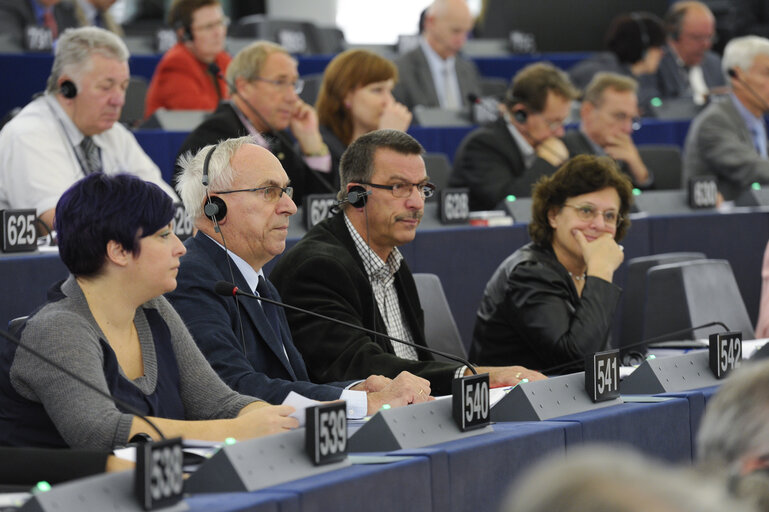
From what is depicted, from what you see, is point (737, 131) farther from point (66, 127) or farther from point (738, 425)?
point (738, 425)

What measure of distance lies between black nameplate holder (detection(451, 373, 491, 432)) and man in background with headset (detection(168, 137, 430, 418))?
28 centimetres

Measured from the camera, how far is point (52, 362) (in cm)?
171

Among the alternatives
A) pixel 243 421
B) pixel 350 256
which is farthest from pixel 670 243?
pixel 243 421

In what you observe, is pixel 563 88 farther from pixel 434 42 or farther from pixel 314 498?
pixel 314 498

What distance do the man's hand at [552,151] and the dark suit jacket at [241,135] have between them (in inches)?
36.1

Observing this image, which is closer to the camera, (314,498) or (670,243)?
(314,498)

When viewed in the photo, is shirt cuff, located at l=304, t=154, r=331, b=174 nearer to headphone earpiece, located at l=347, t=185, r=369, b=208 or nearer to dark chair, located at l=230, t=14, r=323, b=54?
headphone earpiece, located at l=347, t=185, r=369, b=208

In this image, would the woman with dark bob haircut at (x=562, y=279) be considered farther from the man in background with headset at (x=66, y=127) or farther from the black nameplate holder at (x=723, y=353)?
the man in background with headset at (x=66, y=127)

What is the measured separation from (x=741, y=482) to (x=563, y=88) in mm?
3874

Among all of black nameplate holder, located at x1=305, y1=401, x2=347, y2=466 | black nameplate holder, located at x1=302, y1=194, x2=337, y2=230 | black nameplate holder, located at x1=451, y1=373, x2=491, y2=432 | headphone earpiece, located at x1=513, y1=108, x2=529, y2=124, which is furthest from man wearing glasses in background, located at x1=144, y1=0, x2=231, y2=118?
black nameplate holder, located at x1=305, y1=401, x2=347, y2=466

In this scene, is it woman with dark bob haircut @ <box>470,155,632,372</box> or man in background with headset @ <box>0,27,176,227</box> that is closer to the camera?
woman with dark bob haircut @ <box>470,155,632,372</box>

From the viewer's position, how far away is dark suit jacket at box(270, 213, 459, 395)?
8.38 feet

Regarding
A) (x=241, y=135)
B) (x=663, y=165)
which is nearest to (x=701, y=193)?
(x=663, y=165)

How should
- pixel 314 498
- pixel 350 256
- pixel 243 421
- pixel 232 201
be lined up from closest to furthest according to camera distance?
1. pixel 314 498
2. pixel 243 421
3. pixel 232 201
4. pixel 350 256
